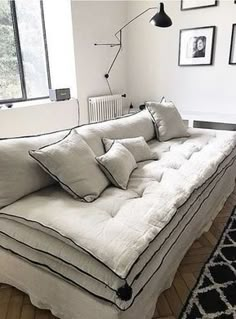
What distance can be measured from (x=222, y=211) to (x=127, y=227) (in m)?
1.38

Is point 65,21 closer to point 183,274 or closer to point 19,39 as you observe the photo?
point 19,39

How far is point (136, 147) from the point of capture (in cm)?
199

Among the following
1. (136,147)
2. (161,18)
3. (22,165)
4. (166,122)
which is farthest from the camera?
(161,18)

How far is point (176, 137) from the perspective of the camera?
2.52m

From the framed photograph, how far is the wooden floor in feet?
9.41

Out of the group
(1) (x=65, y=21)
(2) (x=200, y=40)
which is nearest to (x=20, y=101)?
Answer: (1) (x=65, y=21)

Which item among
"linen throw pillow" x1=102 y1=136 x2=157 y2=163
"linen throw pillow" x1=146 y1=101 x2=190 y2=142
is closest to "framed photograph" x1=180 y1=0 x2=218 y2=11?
"linen throw pillow" x1=146 y1=101 x2=190 y2=142

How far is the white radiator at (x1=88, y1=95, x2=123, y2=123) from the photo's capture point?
376 cm

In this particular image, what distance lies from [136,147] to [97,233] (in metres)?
0.99

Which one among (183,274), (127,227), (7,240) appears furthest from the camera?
(183,274)

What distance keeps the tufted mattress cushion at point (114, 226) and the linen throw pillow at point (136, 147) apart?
20 centimetres

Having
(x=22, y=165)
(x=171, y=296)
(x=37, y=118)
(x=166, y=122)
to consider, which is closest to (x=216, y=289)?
(x=171, y=296)

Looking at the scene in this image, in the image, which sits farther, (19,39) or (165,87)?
(165,87)

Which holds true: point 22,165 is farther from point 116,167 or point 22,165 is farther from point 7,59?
point 7,59
